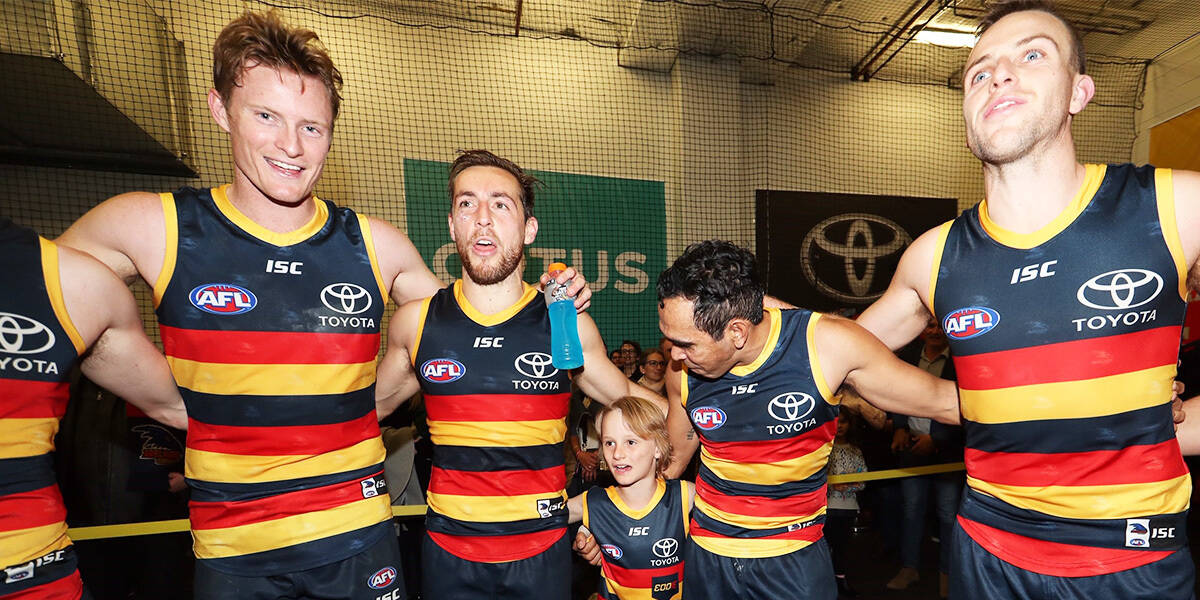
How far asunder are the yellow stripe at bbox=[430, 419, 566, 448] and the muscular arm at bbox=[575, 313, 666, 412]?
29 cm

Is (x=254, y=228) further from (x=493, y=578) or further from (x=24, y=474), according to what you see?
(x=493, y=578)

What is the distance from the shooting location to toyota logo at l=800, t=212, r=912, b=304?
9164 mm

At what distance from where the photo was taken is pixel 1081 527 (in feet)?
5.24

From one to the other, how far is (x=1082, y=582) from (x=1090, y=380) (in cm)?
52

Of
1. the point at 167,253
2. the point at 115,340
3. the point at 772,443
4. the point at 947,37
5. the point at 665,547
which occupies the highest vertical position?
the point at 947,37

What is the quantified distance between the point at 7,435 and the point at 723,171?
8373 mm

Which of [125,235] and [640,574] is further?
[640,574]

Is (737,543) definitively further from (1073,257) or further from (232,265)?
(232,265)

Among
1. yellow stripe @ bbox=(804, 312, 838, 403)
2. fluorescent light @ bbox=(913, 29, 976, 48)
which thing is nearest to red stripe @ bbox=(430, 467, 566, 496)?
yellow stripe @ bbox=(804, 312, 838, 403)

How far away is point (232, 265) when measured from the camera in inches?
70.0

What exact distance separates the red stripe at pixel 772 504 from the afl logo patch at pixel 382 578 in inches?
44.3

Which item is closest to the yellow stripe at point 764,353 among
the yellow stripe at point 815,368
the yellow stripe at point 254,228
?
the yellow stripe at point 815,368

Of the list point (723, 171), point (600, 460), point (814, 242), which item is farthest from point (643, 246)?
point (600, 460)

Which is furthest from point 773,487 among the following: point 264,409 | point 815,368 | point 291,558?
point 264,409
